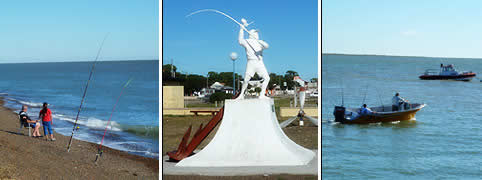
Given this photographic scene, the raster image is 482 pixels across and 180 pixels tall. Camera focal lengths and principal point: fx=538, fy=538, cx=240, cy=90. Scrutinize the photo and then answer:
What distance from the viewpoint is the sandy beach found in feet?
20.1

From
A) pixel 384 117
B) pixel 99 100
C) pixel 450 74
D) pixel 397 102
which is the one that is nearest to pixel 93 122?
pixel 99 100

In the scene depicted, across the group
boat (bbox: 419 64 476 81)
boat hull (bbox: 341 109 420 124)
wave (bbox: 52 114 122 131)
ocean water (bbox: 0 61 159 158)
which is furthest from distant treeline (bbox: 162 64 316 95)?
boat (bbox: 419 64 476 81)

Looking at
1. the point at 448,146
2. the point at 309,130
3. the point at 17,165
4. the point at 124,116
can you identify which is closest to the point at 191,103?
the point at 124,116

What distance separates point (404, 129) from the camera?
42.3ft

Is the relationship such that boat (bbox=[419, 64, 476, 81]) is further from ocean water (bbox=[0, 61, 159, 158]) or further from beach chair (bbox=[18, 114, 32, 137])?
beach chair (bbox=[18, 114, 32, 137])

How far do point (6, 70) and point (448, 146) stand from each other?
61.3 feet

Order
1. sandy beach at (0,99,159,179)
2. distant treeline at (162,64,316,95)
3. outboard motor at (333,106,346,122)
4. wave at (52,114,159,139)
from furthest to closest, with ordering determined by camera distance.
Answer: distant treeline at (162,64,316,95) → outboard motor at (333,106,346,122) → wave at (52,114,159,139) → sandy beach at (0,99,159,179)

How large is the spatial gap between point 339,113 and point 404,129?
160cm

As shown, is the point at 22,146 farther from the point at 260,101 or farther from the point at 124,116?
the point at 124,116

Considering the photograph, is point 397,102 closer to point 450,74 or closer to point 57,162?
point 450,74

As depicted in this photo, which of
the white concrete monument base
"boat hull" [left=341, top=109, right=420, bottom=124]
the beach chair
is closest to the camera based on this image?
the white concrete monument base

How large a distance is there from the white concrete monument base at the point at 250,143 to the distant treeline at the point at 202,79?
949cm

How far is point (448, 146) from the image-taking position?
11414 mm

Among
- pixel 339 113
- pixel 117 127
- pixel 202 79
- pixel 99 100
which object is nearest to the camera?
pixel 117 127
